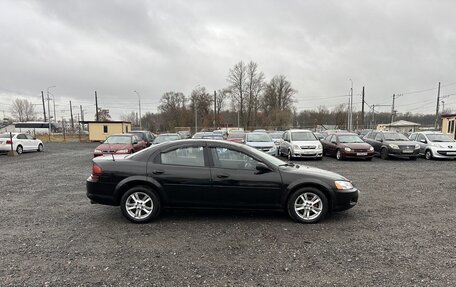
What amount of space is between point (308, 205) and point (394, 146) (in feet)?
40.2

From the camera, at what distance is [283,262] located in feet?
12.0

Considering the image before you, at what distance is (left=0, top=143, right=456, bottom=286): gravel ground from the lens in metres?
3.30

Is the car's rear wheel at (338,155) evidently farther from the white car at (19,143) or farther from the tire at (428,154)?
the white car at (19,143)

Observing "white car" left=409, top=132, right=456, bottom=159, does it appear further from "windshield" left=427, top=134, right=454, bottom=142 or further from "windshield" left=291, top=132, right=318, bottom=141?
"windshield" left=291, top=132, right=318, bottom=141

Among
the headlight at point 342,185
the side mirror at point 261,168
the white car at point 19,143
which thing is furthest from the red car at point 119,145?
the headlight at point 342,185

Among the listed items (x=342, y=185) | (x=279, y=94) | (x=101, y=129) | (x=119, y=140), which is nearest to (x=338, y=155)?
(x=342, y=185)

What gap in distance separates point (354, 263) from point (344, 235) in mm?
926

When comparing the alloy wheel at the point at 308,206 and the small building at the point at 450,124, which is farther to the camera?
the small building at the point at 450,124

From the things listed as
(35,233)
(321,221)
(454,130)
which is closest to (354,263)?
(321,221)

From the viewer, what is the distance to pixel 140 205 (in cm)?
508

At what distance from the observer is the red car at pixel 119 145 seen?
13.7 m

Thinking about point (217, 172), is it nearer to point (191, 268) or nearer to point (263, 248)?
point (263, 248)

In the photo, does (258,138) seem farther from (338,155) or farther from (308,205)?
(308,205)

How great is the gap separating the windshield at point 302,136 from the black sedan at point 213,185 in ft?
34.7
